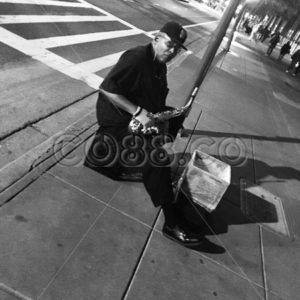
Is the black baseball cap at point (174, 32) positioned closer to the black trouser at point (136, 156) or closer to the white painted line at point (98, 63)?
the black trouser at point (136, 156)

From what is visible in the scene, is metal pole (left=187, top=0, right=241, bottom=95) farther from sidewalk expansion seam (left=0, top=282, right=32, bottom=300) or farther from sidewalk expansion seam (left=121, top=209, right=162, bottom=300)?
sidewalk expansion seam (left=0, top=282, right=32, bottom=300)

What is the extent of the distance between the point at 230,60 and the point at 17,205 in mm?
14006

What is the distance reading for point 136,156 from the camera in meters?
3.74

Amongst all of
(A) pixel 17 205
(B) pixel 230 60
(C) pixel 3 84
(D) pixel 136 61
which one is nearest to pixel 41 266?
(A) pixel 17 205

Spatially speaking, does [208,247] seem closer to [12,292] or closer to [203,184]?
[203,184]

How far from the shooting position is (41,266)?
2.53 m

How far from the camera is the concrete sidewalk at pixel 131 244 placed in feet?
8.40

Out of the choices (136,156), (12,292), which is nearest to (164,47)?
(136,156)

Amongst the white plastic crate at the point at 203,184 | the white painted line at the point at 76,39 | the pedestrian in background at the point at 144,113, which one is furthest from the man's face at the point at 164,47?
the white painted line at the point at 76,39

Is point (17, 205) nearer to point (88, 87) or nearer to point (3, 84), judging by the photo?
point (3, 84)

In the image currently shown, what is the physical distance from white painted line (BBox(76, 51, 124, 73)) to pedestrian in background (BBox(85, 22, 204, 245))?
12.2 feet

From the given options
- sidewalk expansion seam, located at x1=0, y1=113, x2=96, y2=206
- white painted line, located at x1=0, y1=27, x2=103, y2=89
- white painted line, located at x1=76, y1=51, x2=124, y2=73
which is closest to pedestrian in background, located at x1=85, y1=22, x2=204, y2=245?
sidewalk expansion seam, located at x1=0, y1=113, x2=96, y2=206

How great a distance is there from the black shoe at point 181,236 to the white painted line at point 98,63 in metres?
4.57

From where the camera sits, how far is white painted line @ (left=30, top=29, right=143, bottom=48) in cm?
732
